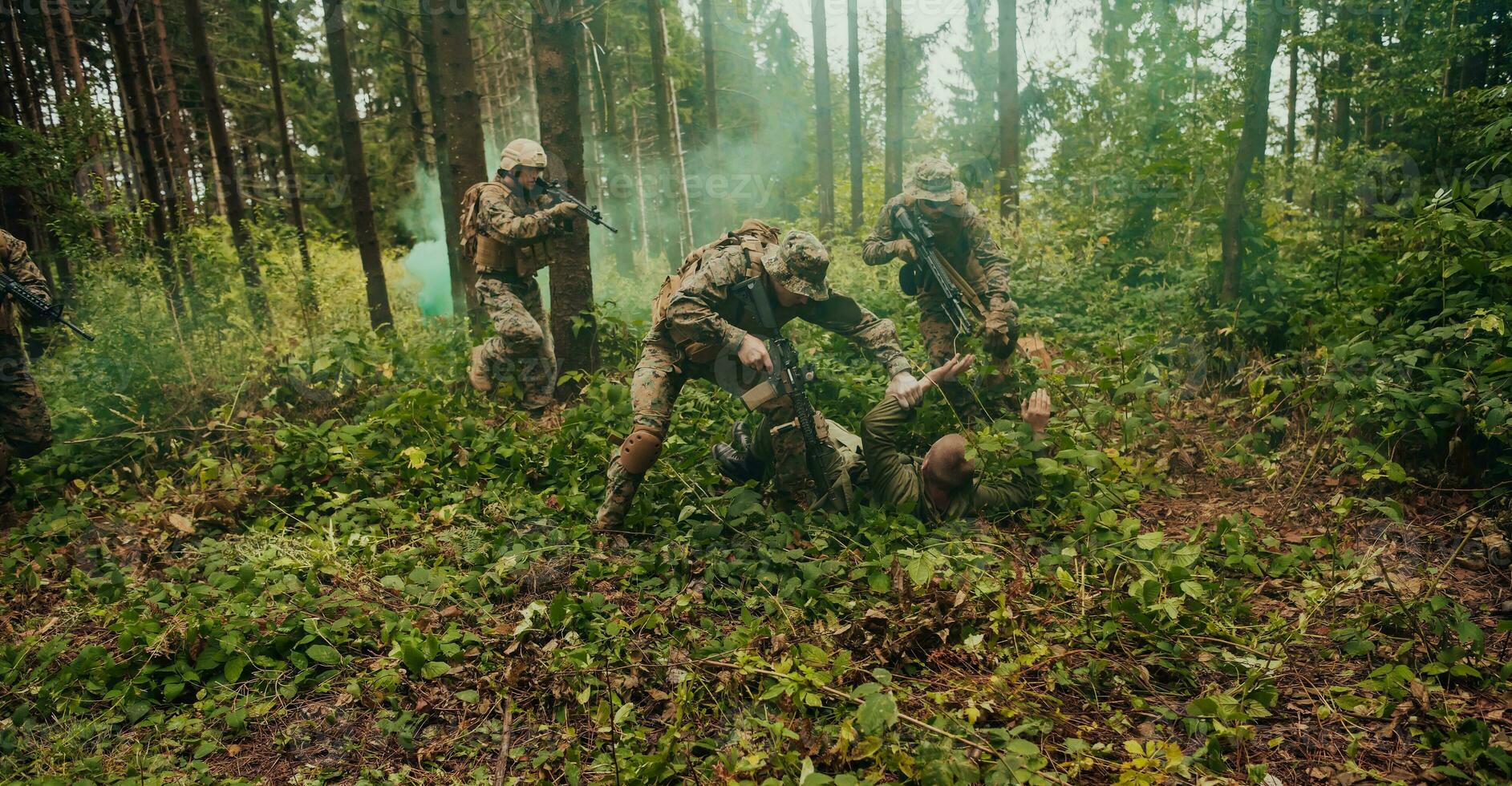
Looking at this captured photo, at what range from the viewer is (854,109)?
18047 mm

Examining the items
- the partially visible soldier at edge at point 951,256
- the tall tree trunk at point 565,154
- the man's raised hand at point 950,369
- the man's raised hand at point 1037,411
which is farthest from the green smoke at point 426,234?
the man's raised hand at point 1037,411

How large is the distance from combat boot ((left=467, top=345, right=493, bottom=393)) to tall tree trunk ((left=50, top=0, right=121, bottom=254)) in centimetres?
440

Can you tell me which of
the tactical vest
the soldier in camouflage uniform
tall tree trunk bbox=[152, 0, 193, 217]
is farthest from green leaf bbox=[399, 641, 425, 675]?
tall tree trunk bbox=[152, 0, 193, 217]

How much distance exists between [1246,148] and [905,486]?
419cm

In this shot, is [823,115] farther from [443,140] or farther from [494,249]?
[494,249]

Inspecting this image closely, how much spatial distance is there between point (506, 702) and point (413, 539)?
1.67 meters

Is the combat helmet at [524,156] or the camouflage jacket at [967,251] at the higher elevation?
the combat helmet at [524,156]

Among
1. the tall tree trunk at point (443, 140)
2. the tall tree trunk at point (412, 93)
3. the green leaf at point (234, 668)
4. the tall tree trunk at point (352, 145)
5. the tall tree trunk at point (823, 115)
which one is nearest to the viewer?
the green leaf at point (234, 668)

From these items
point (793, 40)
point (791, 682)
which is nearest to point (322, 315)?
point (791, 682)

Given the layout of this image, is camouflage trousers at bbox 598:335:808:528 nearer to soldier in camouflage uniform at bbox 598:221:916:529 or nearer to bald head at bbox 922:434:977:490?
soldier in camouflage uniform at bbox 598:221:916:529

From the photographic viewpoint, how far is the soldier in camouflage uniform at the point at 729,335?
4.63m

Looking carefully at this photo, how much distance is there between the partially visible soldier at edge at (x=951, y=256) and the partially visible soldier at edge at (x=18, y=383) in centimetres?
627

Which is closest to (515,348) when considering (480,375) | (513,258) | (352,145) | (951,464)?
(480,375)

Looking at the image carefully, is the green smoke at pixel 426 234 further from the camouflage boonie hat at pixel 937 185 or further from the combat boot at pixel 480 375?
the camouflage boonie hat at pixel 937 185
